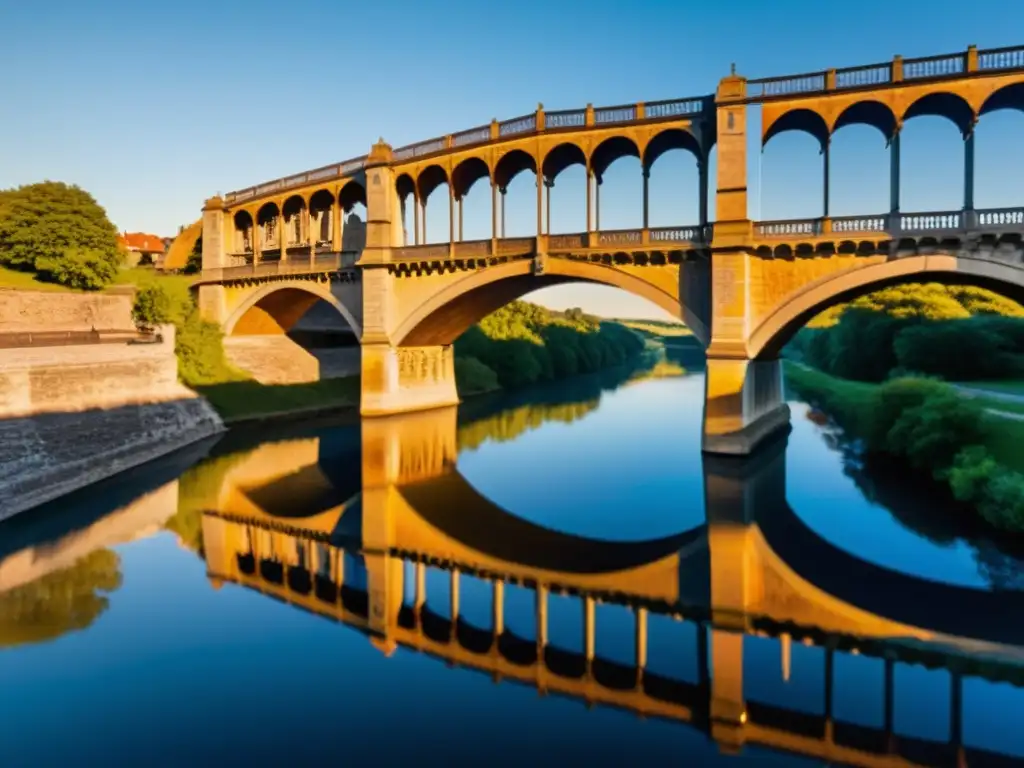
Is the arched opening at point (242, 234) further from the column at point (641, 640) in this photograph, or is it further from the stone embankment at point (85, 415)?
the column at point (641, 640)

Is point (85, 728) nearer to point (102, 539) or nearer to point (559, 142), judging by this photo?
point (102, 539)

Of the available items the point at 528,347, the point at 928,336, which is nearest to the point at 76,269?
the point at 528,347

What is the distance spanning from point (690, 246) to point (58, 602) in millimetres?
26186

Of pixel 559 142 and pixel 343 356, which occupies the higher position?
pixel 559 142

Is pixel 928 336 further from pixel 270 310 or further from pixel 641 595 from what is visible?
pixel 270 310

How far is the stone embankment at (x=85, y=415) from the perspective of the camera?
2361cm

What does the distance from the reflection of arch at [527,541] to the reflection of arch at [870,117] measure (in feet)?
62.1

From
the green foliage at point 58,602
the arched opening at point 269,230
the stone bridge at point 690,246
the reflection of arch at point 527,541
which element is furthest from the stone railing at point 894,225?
the arched opening at point 269,230

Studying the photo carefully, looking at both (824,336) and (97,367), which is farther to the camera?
(824,336)

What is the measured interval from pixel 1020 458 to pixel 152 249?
331 ft

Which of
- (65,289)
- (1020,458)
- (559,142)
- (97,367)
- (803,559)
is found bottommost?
(803,559)

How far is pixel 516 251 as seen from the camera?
123 feet

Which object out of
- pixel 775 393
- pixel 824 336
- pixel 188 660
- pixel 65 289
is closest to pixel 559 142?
pixel 775 393

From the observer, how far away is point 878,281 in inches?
1104
